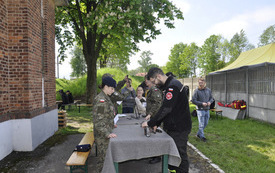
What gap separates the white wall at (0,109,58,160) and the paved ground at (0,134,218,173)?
0.19 m

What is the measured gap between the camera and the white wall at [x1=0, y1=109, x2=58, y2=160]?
5.14 m

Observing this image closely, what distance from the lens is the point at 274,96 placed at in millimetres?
9250

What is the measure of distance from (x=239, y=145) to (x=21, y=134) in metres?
6.95

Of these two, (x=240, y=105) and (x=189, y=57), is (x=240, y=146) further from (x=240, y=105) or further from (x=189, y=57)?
(x=189, y=57)

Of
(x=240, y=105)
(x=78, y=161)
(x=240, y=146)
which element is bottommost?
(x=240, y=146)

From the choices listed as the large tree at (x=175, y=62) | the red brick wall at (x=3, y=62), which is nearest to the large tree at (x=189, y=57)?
the large tree at (x=175, y=62)

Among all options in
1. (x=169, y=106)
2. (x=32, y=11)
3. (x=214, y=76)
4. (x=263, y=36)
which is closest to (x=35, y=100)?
(x=32, y=11)

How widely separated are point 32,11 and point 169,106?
5.50m

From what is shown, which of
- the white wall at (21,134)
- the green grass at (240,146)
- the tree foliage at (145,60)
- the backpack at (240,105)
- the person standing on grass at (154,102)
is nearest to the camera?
the green grass at (240,146)

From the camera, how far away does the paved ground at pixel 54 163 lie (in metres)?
4.48

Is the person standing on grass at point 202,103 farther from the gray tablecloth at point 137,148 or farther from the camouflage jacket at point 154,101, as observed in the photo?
the gray tablecloth at point 137,148

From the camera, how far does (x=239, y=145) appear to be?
6.34 meters

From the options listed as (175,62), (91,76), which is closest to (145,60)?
(175,62)

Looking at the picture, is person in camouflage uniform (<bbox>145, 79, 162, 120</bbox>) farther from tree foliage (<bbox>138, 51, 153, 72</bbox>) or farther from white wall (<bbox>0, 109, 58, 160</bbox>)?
tree foliage (<bbox>138, 51, 153, 72</bbox>)
